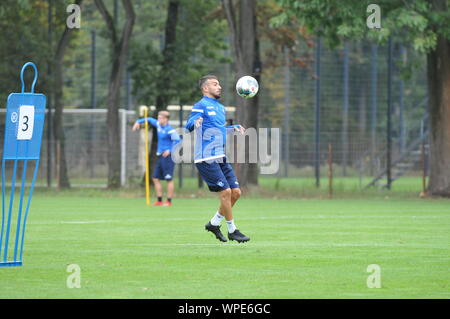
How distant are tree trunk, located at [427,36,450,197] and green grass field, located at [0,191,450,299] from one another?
6452mm

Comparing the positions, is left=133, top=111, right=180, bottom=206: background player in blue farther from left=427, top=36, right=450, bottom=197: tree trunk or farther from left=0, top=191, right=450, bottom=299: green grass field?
left=427, top=36, right=450, bottom=197: tree trunk

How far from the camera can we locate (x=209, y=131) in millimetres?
14297

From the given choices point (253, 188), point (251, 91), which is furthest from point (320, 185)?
point (251, 91)

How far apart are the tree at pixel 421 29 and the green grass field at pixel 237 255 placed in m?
6.09

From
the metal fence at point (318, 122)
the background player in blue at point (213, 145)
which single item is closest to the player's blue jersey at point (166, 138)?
the metal fence at point (318, 122)

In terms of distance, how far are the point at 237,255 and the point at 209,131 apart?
7.37 ft

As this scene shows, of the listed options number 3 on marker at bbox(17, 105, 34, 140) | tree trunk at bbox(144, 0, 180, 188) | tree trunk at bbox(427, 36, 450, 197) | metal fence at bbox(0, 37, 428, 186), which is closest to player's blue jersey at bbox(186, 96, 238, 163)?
number 3 on marker at bbox(17, 105, 34, 140)

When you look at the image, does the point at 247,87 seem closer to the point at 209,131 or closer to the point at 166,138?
the point at 209,131

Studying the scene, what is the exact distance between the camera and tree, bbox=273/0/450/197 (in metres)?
26.3

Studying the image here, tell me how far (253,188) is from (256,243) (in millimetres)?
17087

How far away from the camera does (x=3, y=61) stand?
34344 mm

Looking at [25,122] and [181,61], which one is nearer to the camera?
[25,122]

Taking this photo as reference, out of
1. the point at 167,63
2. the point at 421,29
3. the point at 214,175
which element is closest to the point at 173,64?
the point at 167,63

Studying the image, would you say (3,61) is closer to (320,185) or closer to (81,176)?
(81,176)
